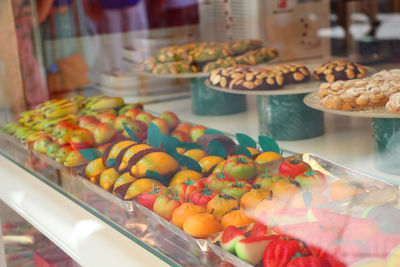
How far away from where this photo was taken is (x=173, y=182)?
1000mm

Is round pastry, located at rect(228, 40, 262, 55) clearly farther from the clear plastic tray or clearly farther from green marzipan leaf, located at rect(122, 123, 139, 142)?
the clear plastic tray

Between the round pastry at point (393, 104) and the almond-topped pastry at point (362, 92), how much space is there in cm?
2

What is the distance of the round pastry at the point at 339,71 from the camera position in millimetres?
1169

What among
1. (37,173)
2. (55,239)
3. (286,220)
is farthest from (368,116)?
(37,173)

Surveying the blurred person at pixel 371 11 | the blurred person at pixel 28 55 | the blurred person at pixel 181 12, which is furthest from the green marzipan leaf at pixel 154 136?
the blurred person at pixel 371 11

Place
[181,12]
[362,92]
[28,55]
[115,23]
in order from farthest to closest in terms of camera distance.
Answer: [28,55] → [115,23] → [181,12] → [362,92]

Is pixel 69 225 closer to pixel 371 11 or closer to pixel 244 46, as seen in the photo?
pixel 244 46

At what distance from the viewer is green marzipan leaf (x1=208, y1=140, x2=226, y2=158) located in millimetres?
1087

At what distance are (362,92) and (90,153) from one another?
1.99 ft

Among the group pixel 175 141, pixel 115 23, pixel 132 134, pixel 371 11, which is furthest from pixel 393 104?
pixel 371 11

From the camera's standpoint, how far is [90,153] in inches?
48.9

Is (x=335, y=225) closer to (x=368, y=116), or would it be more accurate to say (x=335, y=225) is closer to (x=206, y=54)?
(x=368, y=116)

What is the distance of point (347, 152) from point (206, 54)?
71 centimetres

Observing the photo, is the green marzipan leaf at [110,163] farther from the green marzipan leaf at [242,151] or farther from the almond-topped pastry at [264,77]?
the almond-topped pastry at [264,77]
